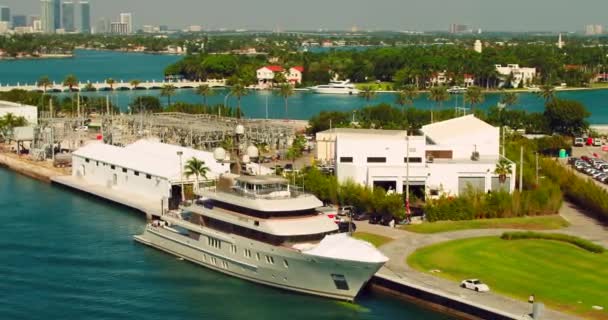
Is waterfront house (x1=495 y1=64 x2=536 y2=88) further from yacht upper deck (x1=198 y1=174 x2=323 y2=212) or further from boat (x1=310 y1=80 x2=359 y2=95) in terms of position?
yacht upper deck (x1=198 y1=174 x2=323 y2=212)

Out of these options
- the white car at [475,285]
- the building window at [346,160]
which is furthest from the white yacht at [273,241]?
the building window at [346,160]

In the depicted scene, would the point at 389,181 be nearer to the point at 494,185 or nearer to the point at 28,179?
the point at 494,185

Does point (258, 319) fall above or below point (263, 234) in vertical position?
below

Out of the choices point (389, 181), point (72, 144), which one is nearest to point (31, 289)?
point (389, 181)

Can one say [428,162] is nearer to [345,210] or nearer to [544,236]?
[345,210]

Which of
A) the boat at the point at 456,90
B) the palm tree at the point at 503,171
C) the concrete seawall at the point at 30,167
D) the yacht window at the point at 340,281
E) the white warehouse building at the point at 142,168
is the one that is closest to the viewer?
the yacht window at the point at 340,281

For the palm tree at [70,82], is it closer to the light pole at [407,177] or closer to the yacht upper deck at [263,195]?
the light pole at [407,177]
